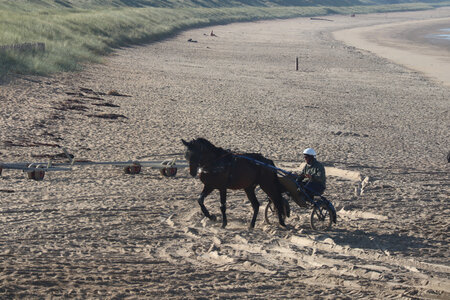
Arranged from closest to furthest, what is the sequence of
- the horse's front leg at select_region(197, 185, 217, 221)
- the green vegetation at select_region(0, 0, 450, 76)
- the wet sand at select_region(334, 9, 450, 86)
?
the horse's front leg at select_region(197, 185, 217, 221), the green vegetation at select_region(0, 0, 450, 76), the wet sand at select_region(334, 9, 450, 86)

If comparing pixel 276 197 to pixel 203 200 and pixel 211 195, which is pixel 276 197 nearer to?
pixel 203 200

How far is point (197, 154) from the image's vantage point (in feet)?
29.9

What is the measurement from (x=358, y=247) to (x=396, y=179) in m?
4.99

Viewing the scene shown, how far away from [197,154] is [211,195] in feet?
10.3

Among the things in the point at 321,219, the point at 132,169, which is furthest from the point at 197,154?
the point at 132,169

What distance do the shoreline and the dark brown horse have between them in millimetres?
25146

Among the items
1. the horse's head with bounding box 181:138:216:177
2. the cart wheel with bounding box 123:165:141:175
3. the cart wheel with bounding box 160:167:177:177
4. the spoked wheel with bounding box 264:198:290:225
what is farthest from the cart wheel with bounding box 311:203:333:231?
the cart wheel with bounding box 123:165:141:175

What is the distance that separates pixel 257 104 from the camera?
915 inches

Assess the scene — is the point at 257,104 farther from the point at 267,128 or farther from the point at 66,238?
the point at 66,238

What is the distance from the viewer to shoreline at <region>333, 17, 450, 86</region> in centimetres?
4081

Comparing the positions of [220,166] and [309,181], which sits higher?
[220,166]

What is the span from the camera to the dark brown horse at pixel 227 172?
9.15m

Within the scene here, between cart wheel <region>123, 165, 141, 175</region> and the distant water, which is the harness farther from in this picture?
the distant water

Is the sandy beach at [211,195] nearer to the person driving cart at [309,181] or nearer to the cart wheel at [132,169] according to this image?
the cart wheel at [132,169]
